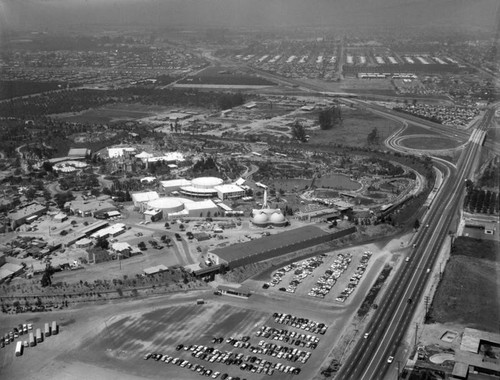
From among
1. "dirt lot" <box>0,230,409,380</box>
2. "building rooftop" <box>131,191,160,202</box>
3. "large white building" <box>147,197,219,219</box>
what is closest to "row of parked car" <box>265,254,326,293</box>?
"dirt lot" <box>0,230,409,380</box>

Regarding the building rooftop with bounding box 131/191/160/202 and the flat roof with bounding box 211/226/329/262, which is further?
the building rooftop with bounding box 131/191/160/202

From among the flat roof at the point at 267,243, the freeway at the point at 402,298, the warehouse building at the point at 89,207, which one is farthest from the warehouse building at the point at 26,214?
the freeway at the point at 402,298

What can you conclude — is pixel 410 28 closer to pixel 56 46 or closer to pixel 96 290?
pixel 56 46

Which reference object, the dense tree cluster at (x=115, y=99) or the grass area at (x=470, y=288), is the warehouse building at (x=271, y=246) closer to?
the grass area at (x=470, y=288)

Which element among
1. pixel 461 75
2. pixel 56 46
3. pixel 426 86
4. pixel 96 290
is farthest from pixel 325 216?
pixel 56 46

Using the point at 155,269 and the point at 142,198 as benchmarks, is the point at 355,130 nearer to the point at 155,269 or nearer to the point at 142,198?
the point at 142,198

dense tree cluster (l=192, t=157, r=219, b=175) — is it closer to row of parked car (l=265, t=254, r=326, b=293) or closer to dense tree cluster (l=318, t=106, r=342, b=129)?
row of parked car (l=265, t=254, r=326, b=293)

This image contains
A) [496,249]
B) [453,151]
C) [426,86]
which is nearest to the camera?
[496,249]
